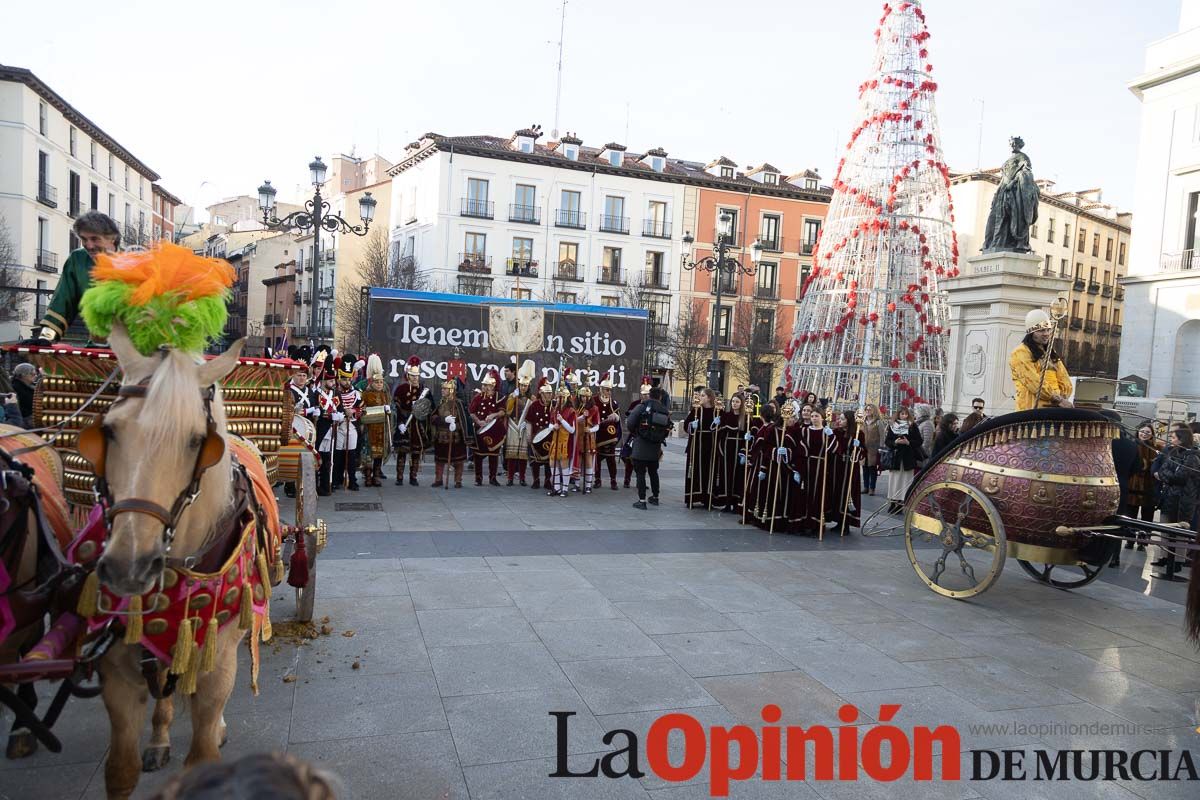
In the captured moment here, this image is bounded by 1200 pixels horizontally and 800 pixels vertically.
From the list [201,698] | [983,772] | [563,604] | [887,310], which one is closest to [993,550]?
[983,772]

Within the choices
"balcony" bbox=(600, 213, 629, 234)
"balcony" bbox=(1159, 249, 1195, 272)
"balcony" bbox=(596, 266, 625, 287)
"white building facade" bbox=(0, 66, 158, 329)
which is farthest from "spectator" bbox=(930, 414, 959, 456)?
"balcony" bbox=(600, 213, 629, 234)

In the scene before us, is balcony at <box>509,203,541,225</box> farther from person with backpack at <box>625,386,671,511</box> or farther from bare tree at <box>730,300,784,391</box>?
person with backpack at <box>625,386,671,511</box>

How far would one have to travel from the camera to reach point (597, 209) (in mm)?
44125

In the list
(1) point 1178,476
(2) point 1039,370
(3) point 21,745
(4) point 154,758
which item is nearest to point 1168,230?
(1) point 1178,476

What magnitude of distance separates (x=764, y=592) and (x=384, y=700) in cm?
388

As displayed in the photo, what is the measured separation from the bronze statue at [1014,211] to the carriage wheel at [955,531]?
9.26 meters

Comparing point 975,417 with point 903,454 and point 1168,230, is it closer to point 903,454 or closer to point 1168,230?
point 903,454

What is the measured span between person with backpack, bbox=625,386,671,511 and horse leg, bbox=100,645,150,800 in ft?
29.7

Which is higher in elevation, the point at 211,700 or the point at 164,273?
the point at 164,273

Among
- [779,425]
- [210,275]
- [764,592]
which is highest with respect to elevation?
[210,275]

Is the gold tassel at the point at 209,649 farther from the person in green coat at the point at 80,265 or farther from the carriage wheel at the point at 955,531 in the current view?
the carriage wheel at the point at 955,531

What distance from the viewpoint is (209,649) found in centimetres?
294

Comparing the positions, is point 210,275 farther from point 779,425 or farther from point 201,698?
point 779,425

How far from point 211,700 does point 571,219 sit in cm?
4222
